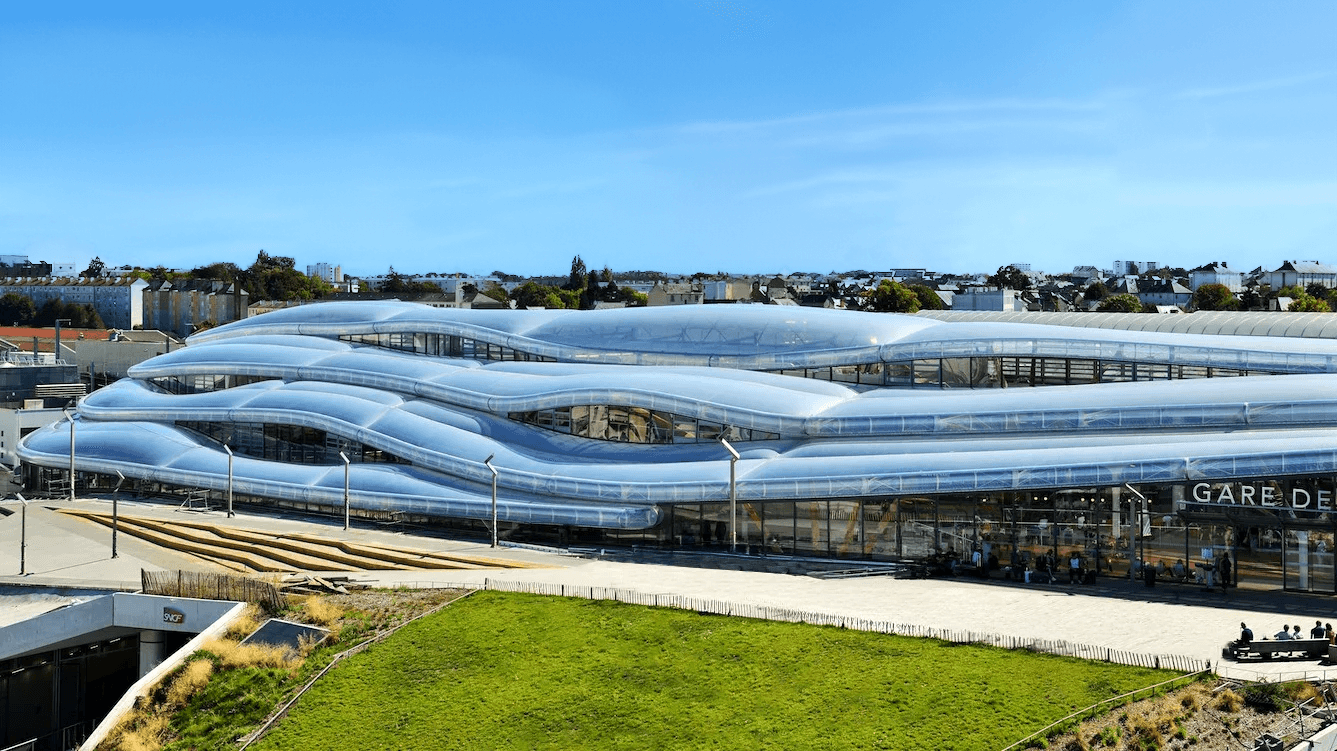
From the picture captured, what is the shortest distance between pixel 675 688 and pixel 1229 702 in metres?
13.8

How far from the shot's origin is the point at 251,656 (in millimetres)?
40281

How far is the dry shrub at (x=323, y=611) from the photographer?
4203 cm

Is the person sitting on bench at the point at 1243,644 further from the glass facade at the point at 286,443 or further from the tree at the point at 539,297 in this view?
the tree at the point at 539,297

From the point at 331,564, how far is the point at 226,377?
33.9 m

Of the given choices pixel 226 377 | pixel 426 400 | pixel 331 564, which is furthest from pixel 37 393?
pixel 331 564

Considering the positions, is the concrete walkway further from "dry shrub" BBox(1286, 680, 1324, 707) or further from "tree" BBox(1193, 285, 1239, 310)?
"tree" BBox(1193, 285, 1239, 310)

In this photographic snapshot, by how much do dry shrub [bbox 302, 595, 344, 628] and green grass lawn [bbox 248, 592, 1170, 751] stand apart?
284 cm

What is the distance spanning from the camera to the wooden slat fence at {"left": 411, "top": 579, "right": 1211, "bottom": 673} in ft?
109

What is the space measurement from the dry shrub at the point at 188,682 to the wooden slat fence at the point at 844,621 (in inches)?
321

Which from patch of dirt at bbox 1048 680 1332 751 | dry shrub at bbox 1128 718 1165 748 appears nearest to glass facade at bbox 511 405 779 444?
patch of dirt at bbox 1048 680 1332 751

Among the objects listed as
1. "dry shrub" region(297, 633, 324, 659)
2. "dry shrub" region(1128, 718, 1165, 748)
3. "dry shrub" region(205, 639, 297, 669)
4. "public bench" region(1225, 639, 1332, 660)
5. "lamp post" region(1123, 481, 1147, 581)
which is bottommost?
"dry shrub" region(205, 639, 297, 669)

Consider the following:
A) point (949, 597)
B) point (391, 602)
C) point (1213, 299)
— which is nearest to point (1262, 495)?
point (949, 597)

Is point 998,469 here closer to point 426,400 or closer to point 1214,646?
point 1214,646

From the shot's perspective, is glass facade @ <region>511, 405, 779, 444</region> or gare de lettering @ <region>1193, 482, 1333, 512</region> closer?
gare de lettering @ <region>1193, 482, 1333, 512</region>
